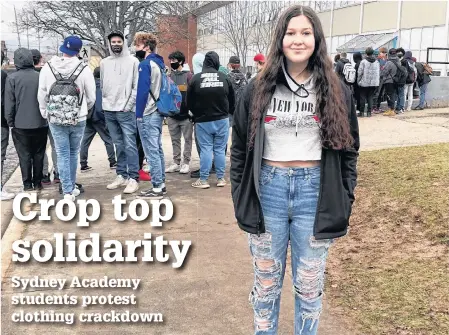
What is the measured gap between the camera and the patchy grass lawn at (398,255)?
3.32 meters

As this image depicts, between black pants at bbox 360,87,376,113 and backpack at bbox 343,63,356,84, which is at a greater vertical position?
backpack at bbox 343,63,356,84

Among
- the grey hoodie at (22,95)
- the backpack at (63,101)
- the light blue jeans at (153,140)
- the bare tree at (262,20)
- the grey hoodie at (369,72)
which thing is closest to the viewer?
the backpack at (63,101)

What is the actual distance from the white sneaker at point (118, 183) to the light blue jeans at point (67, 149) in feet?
2.38

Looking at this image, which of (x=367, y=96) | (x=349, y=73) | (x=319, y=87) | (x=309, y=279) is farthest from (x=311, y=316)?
(x=367, y=96)

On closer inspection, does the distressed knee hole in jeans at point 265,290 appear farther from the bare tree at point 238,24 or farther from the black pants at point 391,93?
the bare tree at point 238,24

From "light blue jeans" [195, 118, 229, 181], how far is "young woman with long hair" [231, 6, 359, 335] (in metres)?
4.12

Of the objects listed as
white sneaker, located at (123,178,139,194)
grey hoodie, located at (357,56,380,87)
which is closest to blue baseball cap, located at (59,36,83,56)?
white sneaker, located at (123,178,139,194)

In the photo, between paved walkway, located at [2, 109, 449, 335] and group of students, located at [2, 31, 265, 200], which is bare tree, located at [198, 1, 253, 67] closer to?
group of students, located at [2, 31, 265, 200]

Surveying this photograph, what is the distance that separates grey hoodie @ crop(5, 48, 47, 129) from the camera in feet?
20.9

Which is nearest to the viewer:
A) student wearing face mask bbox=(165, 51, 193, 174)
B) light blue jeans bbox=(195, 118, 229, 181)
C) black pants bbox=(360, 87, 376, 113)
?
light blue jeans bbox=(195, 118, 229, 181)

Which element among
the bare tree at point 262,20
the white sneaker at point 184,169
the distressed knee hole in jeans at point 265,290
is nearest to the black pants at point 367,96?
the white sneaker at point 184,169

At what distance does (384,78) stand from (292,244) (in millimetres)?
11682

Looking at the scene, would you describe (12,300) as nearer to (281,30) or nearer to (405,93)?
(281,30)

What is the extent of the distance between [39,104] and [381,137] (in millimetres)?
6669
